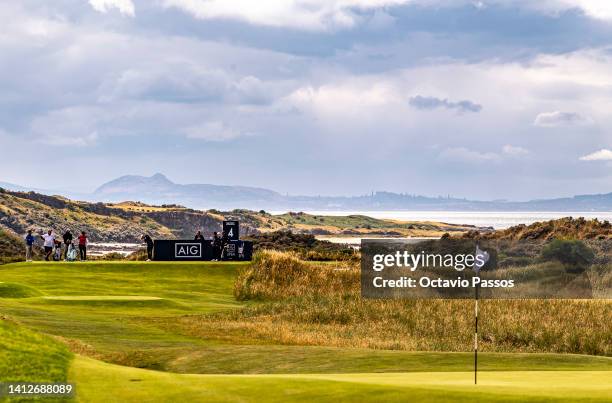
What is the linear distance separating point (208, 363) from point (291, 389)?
9.72 m

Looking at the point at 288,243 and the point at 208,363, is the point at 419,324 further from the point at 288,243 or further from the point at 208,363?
the point at 288,243

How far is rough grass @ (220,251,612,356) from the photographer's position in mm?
33031

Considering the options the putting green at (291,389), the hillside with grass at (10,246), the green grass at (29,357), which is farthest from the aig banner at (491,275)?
the hillside with grass at (10,246)

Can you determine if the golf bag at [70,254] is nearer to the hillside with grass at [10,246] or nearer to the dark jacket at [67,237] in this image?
the dark jacket at [67,237]

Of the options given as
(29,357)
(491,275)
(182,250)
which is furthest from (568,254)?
(29,357)

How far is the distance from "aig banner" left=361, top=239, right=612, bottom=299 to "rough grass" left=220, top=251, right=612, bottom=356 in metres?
1.81

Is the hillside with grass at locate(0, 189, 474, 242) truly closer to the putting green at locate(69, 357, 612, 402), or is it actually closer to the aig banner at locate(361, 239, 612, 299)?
the aig banner at locate(361, 239, 612, 299)

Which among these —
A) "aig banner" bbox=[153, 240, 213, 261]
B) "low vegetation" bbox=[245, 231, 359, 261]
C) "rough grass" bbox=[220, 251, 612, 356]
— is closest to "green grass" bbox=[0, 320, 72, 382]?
"rough grass" bbox=[220, 251, 612, 356]

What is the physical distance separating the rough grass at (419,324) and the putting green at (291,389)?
53.0 ft

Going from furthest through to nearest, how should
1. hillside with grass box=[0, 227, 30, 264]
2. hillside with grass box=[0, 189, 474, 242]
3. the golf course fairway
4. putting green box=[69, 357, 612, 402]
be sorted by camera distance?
hillside with grass box=[0, 189, 474, 242]
hillside with grass box=[0, 227, 30, 264]
the golf course fairway
putting green box=[69, 357, 612, 402]

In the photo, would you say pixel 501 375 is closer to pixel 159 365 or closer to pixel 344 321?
pixel 159 365

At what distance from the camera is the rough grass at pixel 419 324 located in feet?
108

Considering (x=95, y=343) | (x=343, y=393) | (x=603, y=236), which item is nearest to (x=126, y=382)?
(x=343, y=393)

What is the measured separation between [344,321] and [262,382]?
24.6 meters
